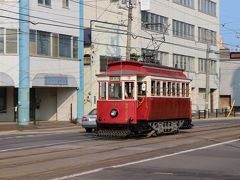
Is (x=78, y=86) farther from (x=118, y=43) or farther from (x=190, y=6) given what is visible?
(x=190, y=6)

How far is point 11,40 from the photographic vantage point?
37219 millimetres

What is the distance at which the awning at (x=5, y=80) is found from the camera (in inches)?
1453

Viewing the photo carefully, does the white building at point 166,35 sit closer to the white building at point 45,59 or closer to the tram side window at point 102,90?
the white building at point 45,59

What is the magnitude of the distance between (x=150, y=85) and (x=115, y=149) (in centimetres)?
523

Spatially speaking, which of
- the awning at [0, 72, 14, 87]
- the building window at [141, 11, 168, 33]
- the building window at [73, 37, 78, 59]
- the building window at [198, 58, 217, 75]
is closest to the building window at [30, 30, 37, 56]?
the awning at [0, 72, 14, 87]

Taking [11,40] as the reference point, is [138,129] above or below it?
below

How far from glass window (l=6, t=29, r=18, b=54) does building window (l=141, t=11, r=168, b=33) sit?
19.7 metres

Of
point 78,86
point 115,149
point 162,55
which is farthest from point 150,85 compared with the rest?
point 162,55

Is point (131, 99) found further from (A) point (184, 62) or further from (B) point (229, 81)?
(B) point (229, 81)

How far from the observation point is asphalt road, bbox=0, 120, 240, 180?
40.8 feet

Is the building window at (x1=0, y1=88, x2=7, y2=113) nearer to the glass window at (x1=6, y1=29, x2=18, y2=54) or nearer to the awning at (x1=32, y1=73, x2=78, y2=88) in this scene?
the awning at (x1=32, y1=73, x2=78, y2=88)

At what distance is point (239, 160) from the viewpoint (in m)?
15.4

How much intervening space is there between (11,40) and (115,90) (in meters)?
16.5

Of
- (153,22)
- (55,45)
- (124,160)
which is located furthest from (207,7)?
(124,160)
